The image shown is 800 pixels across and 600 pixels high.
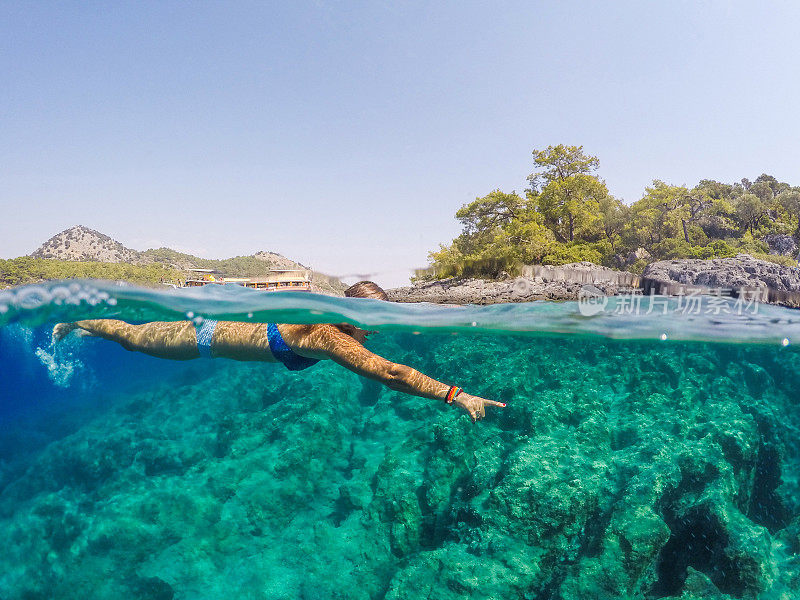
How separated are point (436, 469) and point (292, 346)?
4.33m

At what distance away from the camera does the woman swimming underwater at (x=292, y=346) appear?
10.6 feet

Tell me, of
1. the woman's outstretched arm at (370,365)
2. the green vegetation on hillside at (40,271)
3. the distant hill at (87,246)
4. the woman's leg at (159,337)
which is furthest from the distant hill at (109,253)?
the woman's outstretched arm at (370,365)

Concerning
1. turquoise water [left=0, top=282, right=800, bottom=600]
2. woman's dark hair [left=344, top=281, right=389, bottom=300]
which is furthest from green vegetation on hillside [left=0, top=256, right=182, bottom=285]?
woman's dark hair [left=344, top=281, right=389, bottom=300]

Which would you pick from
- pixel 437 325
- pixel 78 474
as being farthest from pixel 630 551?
pixel 78 474

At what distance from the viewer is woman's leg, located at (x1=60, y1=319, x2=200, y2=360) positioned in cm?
451

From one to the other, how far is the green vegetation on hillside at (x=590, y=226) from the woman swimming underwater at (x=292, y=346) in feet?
53.3

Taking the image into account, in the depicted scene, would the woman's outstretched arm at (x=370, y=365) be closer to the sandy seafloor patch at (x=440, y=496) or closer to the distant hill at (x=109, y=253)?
the sandy seafloor patch at (x=440, y=496)

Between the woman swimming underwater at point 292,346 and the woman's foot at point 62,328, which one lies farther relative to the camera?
the woman's foot at point 62,328

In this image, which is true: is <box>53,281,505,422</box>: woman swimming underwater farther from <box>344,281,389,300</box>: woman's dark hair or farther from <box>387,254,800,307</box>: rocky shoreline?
<box>387,254,800,307</box>: rocky shoreline

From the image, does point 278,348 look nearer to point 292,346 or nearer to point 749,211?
point 292,346

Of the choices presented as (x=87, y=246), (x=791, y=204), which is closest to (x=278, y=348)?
(x=791, y=204)

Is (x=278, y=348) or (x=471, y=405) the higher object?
(x=278, y=348)

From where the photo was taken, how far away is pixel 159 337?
4.79m

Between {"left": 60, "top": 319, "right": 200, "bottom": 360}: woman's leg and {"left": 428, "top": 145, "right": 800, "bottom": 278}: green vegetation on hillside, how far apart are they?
639 inches
